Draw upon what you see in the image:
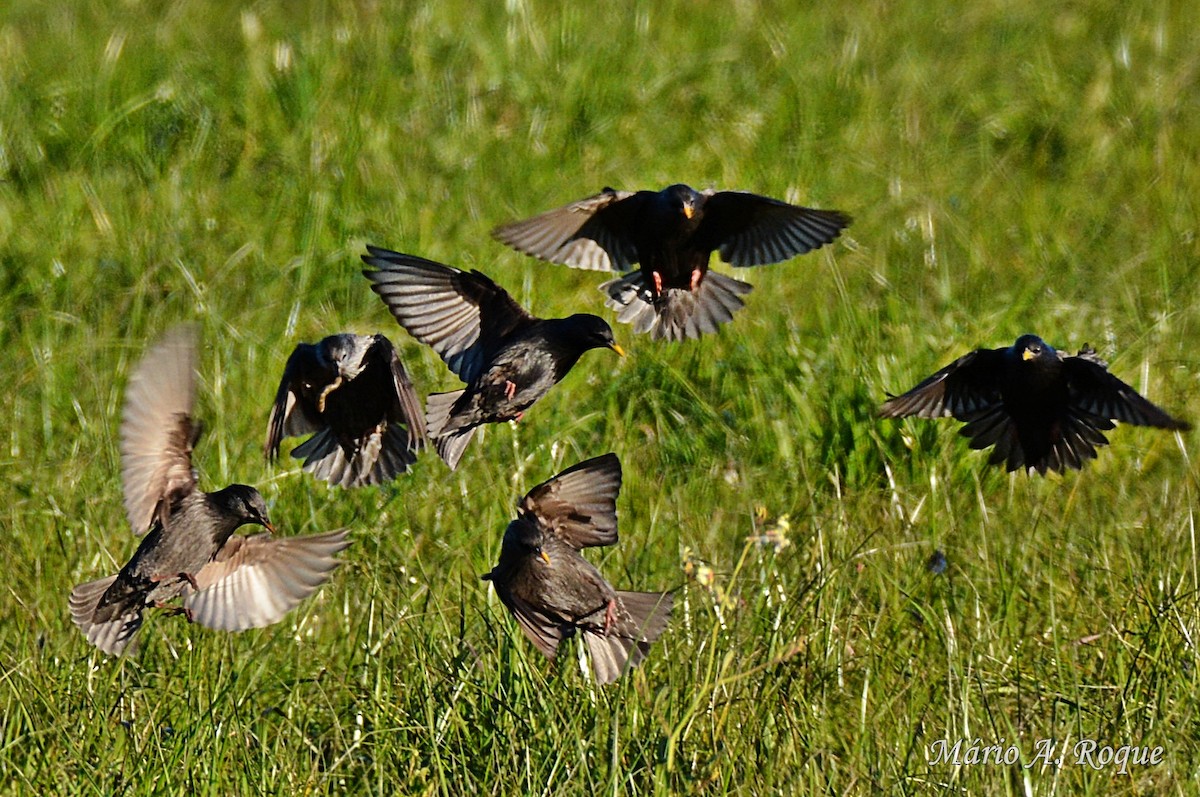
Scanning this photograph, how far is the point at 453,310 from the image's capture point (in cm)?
491

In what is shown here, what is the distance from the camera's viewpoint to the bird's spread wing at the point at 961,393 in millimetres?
4871

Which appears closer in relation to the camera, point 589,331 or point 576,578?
point 576,578

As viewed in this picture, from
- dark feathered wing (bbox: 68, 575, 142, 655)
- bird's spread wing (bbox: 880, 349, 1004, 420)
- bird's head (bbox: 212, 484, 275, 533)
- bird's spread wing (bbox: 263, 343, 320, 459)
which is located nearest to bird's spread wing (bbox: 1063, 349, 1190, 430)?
bird's spread wing (bbox: 880, 349, 1004, 420)

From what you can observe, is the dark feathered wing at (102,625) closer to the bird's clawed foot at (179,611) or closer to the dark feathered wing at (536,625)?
Answer: the bird's clawed foot at (179,611)

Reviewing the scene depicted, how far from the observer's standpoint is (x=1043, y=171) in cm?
908

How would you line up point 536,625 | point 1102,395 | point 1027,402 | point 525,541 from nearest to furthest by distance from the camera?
point 536,625 → point 525,541 → point 1102,395 → point 1027,402

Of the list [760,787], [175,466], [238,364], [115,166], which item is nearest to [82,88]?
[115,166]

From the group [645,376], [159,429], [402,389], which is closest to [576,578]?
[402,389]

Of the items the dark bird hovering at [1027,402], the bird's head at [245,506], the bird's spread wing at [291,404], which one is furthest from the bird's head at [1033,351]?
the bird's head at [245,506]

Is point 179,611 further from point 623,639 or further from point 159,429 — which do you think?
point 623,639

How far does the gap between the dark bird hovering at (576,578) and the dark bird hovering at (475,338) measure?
0.93 feet

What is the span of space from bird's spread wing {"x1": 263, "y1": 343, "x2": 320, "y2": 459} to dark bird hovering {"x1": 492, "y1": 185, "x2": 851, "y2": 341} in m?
0.76

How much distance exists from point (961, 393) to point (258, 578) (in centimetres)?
199

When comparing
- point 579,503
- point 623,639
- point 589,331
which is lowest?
point 623,639
